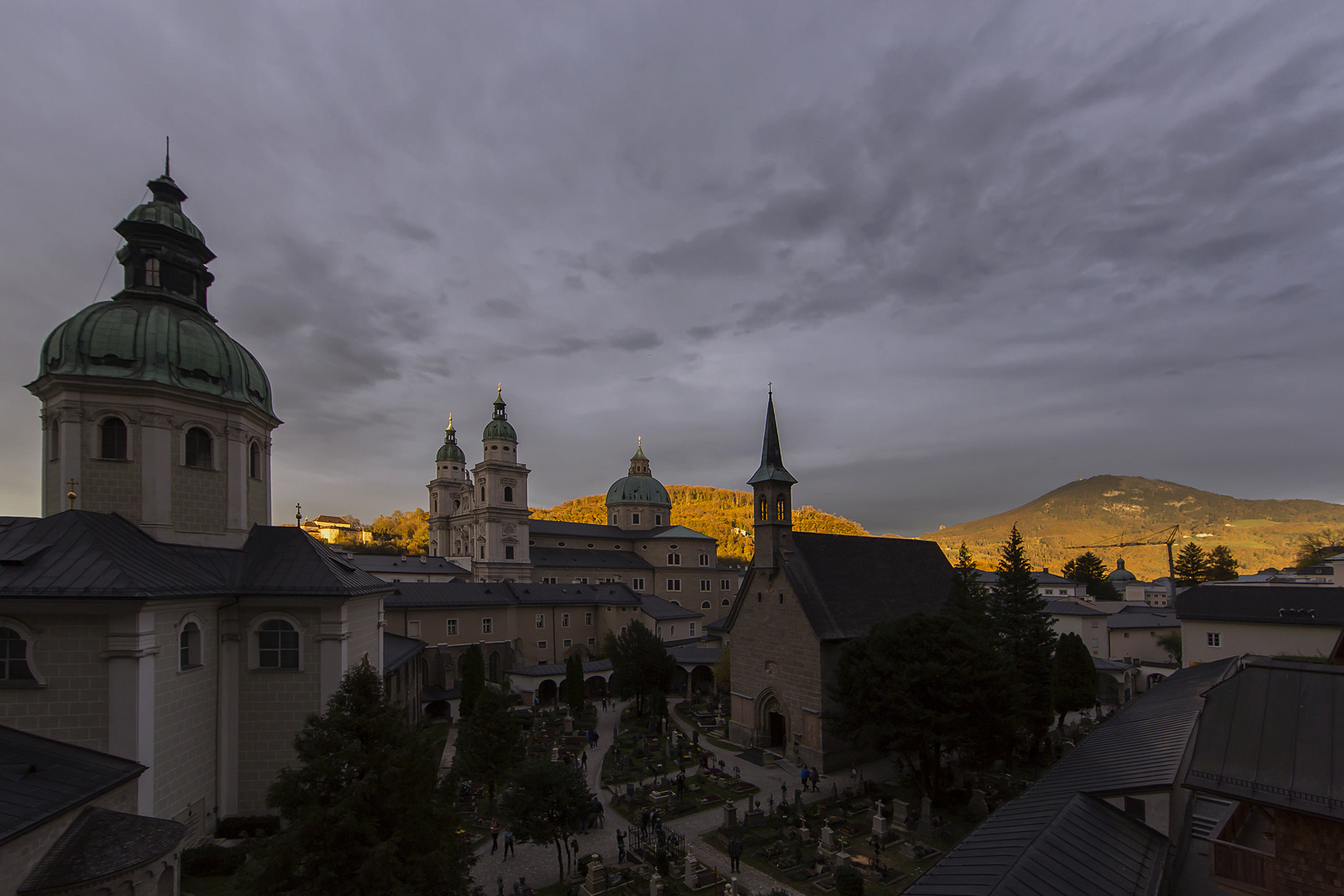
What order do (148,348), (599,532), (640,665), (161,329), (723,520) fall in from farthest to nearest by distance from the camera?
(723,520) < (599,532) < (640,665) < (161,329) < (148,348)

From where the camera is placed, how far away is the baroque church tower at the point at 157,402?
18406mm

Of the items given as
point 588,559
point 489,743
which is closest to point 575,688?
point 489,743

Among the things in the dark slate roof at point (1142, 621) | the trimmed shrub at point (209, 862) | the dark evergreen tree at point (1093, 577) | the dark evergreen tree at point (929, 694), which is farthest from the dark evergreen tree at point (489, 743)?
the dark evergreen tree at point (1093, 577)

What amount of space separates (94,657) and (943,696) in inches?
964

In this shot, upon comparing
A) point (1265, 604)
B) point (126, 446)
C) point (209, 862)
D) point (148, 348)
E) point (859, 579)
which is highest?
point (148, 348)

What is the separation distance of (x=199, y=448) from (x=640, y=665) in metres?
26.1

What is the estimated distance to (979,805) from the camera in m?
22.3

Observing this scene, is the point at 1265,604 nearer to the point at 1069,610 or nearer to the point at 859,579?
Answer: the point at 1069,610

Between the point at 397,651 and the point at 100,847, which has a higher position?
the point at 100,847

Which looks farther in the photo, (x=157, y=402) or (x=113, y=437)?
(x=157, y=402)

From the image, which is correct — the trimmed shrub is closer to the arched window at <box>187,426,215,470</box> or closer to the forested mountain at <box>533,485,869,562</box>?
the arched window at <box>187,426,215,470</box>

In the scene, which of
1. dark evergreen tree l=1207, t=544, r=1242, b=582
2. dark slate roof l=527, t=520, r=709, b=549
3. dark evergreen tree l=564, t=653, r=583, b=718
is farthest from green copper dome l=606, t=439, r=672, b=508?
dark evergreen tree l=1207, t=544, r=1242, b=582

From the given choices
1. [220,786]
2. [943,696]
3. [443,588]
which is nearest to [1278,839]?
[943,696]

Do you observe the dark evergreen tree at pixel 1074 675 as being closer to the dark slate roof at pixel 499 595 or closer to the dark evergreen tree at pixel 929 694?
the dark evergreen tree at pixel 929 694
